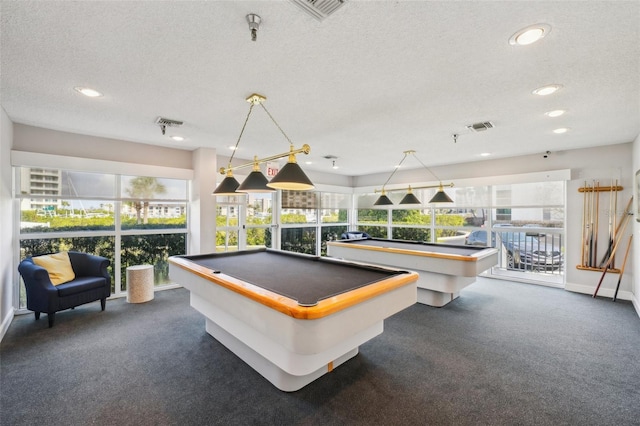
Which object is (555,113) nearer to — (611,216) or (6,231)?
(611,216)

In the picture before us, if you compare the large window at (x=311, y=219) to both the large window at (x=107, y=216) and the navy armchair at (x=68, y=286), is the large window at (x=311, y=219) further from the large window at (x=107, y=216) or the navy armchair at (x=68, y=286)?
the navy armchair at (x=68, y=286)

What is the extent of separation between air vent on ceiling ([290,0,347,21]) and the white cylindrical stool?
14.0 ft

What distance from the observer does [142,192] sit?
4.78 m

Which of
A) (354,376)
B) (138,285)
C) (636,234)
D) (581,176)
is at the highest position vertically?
(581,176)

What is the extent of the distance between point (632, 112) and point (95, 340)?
641cm

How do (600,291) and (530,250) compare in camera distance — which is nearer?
(600,291)

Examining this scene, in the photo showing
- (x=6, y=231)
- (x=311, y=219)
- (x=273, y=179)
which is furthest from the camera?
(x=311, y=219)

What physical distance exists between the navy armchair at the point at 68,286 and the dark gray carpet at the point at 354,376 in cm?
24

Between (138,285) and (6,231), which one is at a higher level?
(6,231)

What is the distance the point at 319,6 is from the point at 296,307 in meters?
1.69

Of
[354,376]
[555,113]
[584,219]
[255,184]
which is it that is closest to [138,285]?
[255,184]

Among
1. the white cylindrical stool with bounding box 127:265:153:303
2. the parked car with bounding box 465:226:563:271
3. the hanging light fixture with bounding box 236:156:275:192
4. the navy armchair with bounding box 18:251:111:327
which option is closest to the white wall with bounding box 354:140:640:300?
the parked car with bounding box 465:226:563:271

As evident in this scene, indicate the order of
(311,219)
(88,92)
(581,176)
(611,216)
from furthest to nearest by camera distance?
1. (311,219)
2. (581,176)
3. (611,216)
4. (88,92)

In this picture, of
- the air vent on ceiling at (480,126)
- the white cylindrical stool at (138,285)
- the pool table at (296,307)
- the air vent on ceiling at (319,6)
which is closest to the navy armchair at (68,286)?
the white cylindrical stool at (138,285)
